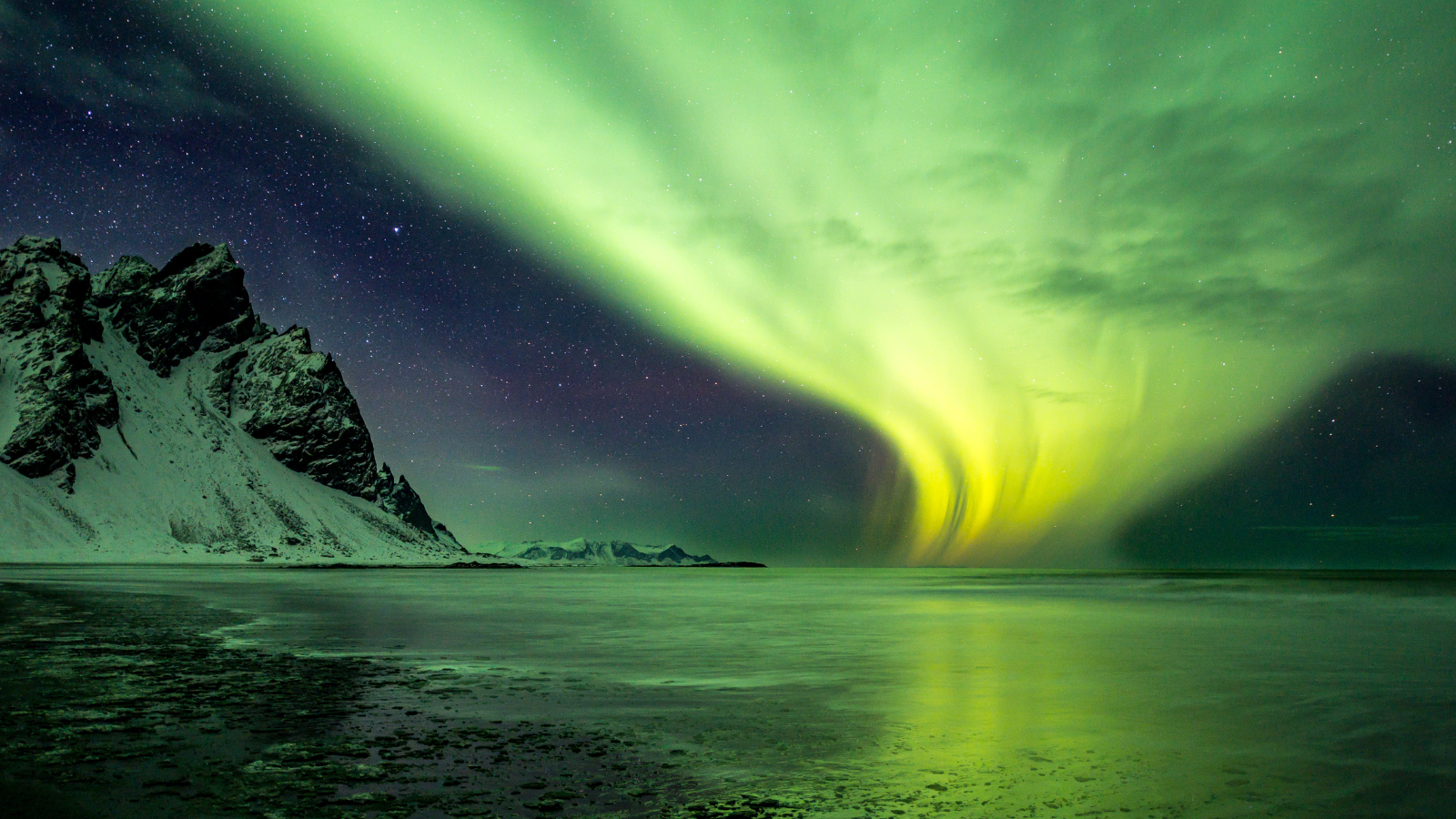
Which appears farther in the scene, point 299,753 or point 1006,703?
point 1006,703

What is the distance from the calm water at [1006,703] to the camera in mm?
10586

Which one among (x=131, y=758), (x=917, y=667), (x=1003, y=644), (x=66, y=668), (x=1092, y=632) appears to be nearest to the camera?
(x=131, y=758)

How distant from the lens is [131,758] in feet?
37.0

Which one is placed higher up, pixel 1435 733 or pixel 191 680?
pixel 1435 733

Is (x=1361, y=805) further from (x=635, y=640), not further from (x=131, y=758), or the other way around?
(x=635, y=640)

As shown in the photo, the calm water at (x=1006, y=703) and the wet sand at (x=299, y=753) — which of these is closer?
the wet sand at (x=299, y=753)

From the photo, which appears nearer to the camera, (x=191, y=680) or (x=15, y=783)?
(x=15, y=783)

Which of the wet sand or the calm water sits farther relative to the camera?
the calm water

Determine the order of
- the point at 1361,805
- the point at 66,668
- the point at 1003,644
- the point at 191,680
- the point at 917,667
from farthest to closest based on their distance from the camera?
the point at 1003,644 < the point at 917,667 < the point at 66,668 < the point at 191,680 < the point at 1361,805

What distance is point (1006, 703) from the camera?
56.8 ft

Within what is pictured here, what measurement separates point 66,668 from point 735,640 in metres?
19.9

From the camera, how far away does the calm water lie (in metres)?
10.6

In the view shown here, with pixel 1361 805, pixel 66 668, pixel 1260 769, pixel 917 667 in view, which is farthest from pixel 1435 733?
pixel 66 668

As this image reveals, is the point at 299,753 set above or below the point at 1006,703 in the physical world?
below
